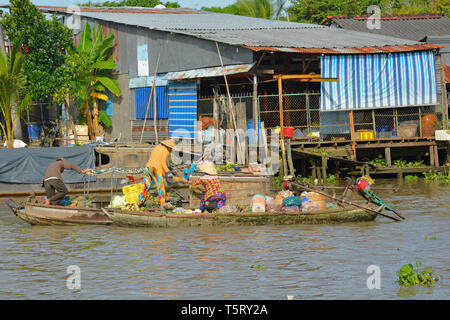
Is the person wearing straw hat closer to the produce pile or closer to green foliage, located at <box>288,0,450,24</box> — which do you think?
the produce pile


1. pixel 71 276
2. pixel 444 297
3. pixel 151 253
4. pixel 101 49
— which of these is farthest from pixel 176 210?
pixel 101 49

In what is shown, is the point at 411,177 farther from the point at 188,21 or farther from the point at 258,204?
the point at 188,21

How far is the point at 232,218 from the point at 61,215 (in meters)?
3.82

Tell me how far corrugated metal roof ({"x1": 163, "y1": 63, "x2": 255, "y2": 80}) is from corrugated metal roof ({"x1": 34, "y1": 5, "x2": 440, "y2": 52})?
0.78m

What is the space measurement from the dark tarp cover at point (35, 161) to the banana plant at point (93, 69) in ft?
20.5

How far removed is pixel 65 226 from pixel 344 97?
10.9 metres

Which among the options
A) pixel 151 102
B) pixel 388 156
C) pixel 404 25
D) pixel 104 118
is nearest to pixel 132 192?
pixel 388 156

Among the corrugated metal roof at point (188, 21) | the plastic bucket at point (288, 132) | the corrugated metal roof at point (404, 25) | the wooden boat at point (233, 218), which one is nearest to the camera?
the wooden boat at point (233, 218)

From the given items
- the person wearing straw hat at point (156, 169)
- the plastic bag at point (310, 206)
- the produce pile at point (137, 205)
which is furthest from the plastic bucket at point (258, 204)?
the produce pile at point (137, 205)

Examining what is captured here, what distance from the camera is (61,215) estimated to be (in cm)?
1516

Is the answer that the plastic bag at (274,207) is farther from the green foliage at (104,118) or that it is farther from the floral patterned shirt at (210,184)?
the green foliage at (104,118)
